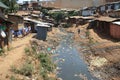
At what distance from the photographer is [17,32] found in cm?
3141

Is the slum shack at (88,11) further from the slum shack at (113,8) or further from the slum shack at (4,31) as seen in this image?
the slum shack at (4,31)

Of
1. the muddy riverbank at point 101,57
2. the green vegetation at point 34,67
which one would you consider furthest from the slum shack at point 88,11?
the green vegetation at point 34,67

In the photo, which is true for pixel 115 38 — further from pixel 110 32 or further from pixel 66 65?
pixel 66 65

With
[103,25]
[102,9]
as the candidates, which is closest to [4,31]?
[103,25]

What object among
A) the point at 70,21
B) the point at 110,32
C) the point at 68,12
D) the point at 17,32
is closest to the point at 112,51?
the point at 110,32

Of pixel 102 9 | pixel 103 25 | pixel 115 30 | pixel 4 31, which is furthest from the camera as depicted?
pixel 102 9

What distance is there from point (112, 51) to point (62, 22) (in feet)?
98.4

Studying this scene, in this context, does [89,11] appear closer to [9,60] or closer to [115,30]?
[115,30]

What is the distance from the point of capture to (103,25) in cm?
3778

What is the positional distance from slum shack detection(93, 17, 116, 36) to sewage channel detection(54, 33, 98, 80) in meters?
5.86

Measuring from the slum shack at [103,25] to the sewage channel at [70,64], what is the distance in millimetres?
5857

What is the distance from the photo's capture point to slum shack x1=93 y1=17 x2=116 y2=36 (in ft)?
114

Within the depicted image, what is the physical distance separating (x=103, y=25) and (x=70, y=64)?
1565 cm

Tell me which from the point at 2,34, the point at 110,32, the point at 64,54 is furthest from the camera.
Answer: the point at 110,32
